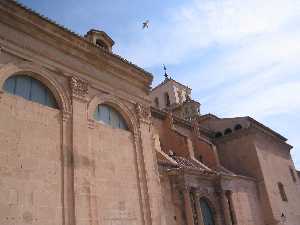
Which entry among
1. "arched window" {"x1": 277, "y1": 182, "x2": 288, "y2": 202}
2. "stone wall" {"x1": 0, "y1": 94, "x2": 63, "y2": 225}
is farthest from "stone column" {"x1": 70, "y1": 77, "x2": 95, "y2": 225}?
"arched window" {"x1": 277, "y1": 182, "x2": 288, "y2": 202}

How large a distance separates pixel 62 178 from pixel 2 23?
4848 mm

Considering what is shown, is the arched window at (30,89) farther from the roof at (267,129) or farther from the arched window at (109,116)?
the roof at (267,129)

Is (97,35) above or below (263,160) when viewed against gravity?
above

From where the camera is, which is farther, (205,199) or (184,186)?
(205,199)

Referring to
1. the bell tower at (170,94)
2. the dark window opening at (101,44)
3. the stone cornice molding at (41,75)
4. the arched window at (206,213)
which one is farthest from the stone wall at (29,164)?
the bell tower at (170,94)

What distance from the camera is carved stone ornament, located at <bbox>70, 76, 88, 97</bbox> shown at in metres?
11.9

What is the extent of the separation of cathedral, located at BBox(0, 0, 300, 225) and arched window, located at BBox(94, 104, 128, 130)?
0.04 metres

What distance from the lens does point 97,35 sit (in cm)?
1416

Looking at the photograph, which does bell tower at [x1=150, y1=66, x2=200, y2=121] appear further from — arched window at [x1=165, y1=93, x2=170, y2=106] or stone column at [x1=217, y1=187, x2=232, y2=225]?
stone column at [x1=217, y1=187, x2=232, y2=225]

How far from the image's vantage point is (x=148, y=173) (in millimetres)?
13492

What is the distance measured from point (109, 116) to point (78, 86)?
1.84m

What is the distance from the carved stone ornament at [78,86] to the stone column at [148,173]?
2753 mm

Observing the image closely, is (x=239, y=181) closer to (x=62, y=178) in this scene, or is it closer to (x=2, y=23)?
(x=62, y=178)

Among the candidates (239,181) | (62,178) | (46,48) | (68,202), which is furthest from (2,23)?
(239,181)
